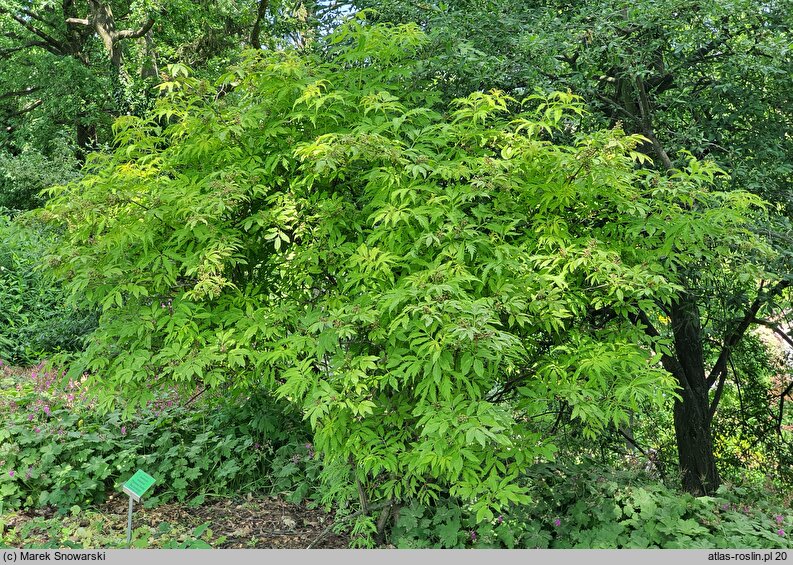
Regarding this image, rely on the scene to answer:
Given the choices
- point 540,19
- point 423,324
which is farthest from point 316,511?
point 540,19

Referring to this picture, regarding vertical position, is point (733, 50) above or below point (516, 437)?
above

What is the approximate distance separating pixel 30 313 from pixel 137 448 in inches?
136

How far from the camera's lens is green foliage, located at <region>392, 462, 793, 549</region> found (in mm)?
3719

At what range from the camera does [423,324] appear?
314 centimetres

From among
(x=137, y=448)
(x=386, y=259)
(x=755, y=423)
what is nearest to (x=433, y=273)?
(x=386, y=259)

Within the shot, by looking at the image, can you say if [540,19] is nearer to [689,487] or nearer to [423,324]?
[423,324]

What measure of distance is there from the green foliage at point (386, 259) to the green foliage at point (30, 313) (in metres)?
3.26

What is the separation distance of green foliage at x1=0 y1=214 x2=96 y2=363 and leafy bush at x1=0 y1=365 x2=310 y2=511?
5.81 feet

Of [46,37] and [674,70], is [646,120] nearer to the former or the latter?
[674,70]

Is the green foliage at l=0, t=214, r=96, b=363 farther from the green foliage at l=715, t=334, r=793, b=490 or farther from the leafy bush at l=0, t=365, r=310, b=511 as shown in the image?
the green foliage at l=715, t=334, r=793, b=490

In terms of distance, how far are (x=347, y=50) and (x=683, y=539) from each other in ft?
10.1

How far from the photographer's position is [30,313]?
24.7 ft

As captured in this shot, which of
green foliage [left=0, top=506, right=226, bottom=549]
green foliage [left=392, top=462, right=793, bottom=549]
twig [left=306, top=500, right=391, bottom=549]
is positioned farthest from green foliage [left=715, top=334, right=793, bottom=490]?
green foliage [left=0, top=506, right=226, bottom=549]

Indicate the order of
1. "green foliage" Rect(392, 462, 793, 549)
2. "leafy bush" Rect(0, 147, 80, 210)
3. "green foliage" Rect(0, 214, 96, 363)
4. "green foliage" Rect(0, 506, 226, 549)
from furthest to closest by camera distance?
"leafy bush" Rect(0, 147, 80, 210) → "green foliage" Rect(0, 214, 96, 363) → "green foliage" Rect(0, 506, 226, 549) → "green foliage" Rect(392, 462, 793, 549)
